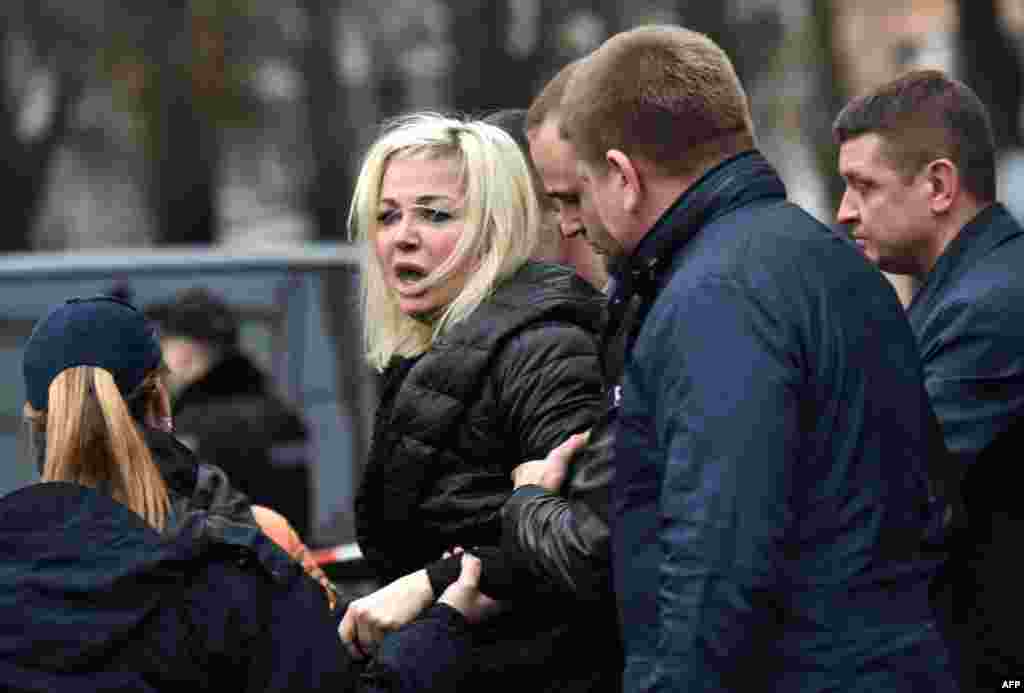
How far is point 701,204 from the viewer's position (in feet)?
9.62

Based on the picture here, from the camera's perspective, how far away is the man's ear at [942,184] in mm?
3938

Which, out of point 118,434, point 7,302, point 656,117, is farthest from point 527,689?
point 7,302

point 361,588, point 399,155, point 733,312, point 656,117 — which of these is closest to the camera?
point 733,312

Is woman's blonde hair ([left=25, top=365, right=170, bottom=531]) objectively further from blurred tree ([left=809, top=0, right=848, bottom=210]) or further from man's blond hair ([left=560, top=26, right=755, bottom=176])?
blurred tree ([left=809, top=0, right=848, bottom=210])

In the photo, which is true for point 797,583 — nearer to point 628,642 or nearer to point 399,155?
point 628,642

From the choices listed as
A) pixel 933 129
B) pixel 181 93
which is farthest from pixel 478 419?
pixel 181 93

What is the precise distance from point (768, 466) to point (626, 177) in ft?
1.74

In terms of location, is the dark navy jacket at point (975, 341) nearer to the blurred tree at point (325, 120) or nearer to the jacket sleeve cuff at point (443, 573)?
the jacket sleeve cuff at point (443, 573)

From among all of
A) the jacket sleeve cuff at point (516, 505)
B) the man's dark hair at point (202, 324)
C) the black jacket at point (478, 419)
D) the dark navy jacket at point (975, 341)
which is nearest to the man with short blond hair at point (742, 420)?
the jacket sleeve cuff at point (516, 505)

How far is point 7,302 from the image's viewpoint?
10.2m

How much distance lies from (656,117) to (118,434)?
3.17ft

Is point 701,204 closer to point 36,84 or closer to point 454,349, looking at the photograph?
point 454,349

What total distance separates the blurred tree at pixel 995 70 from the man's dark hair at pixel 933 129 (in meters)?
12.3

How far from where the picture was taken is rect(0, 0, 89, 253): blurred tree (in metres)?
21.3
